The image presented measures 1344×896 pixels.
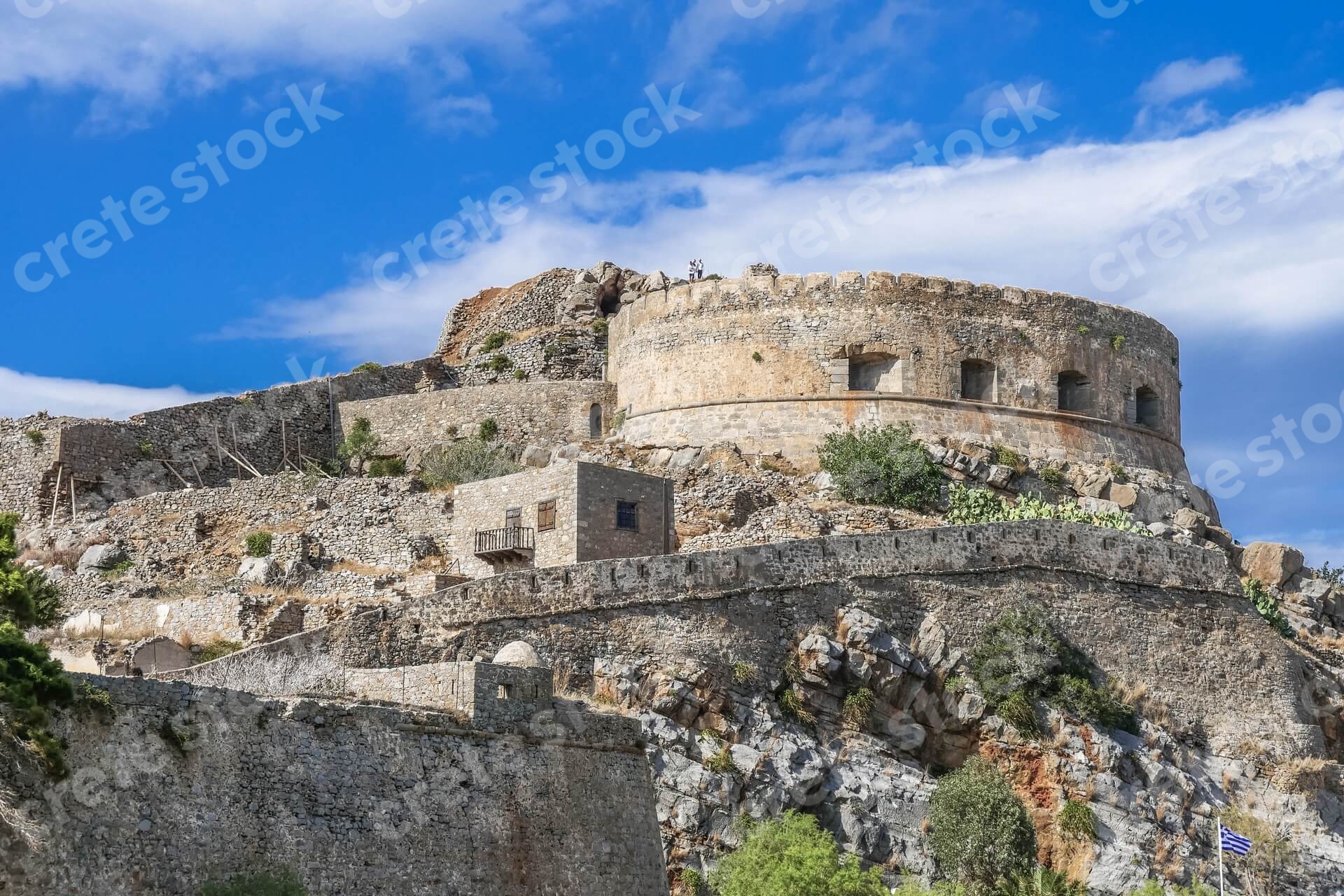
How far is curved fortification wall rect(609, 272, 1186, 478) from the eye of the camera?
143 feet

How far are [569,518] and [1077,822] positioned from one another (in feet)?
32.1

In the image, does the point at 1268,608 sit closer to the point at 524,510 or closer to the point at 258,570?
the point at 524,510

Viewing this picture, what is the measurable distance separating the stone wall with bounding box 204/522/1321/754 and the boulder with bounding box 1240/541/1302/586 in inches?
135

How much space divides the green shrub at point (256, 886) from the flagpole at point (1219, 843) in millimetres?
15016

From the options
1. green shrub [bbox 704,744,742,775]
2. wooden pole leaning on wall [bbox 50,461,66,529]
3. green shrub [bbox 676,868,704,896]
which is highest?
wooden pole leaning on wall [bbox 50,461,66,529]

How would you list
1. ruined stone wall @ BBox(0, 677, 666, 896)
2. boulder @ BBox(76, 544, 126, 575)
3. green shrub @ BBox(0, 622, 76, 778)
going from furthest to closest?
boulder @ BBox(76, 544, 126, 575), ruined stone wall @ BBox(0, 677, 666, 896), green shrub @ BBox(0, 622, 76, 778)

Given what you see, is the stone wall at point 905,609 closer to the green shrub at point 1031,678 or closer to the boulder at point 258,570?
the green shrub at point 1031,678

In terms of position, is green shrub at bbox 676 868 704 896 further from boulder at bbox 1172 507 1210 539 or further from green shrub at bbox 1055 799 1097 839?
boulder at bbox 1172 507 1210 539

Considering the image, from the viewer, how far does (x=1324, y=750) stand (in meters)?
36.9

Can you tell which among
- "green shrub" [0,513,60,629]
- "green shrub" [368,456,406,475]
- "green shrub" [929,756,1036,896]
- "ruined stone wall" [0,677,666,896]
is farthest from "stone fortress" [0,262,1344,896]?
"green shrub" [0,513,60,629]

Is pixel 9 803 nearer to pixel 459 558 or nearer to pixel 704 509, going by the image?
pixel 459 558

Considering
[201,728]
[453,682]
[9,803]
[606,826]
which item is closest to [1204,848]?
[606,826]

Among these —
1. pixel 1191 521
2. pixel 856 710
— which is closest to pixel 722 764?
pixel 856 710

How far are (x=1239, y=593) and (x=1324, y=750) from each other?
325 centimetres
